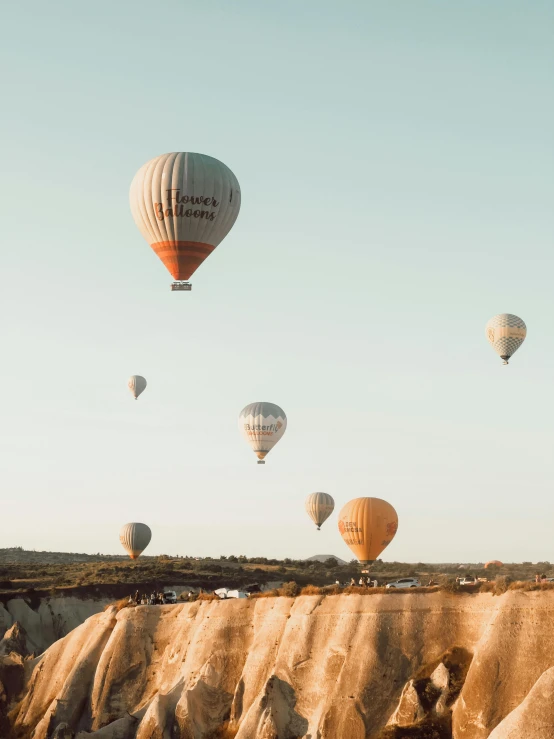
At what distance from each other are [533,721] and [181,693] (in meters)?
25.2

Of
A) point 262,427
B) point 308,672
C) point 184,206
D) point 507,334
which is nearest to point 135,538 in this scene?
point 262,427

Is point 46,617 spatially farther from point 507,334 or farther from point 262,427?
point 507,334

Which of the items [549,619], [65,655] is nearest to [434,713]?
[549,619]

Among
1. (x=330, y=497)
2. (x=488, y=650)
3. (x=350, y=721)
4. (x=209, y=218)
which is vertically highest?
(x=209, y=218)

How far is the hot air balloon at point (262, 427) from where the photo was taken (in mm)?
115188

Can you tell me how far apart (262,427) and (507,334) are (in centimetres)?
2630

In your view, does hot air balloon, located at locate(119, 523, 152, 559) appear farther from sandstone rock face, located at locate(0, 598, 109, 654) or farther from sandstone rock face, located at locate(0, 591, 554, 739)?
sandstone rock face, located at locate(0, 591, 554, 739)

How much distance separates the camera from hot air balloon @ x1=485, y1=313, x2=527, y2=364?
347ft

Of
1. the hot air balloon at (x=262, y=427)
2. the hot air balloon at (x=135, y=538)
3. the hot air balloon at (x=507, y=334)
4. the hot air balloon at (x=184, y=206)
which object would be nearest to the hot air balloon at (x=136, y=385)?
the hot air balloon at (x=135, y=538)

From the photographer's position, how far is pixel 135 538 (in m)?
140

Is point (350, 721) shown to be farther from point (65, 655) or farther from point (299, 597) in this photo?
point (65, 655)

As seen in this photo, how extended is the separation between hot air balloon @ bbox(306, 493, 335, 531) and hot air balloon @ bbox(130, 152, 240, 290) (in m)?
46.3

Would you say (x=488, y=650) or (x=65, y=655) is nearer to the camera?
(x=488, y=650)

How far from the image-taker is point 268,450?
116 m
